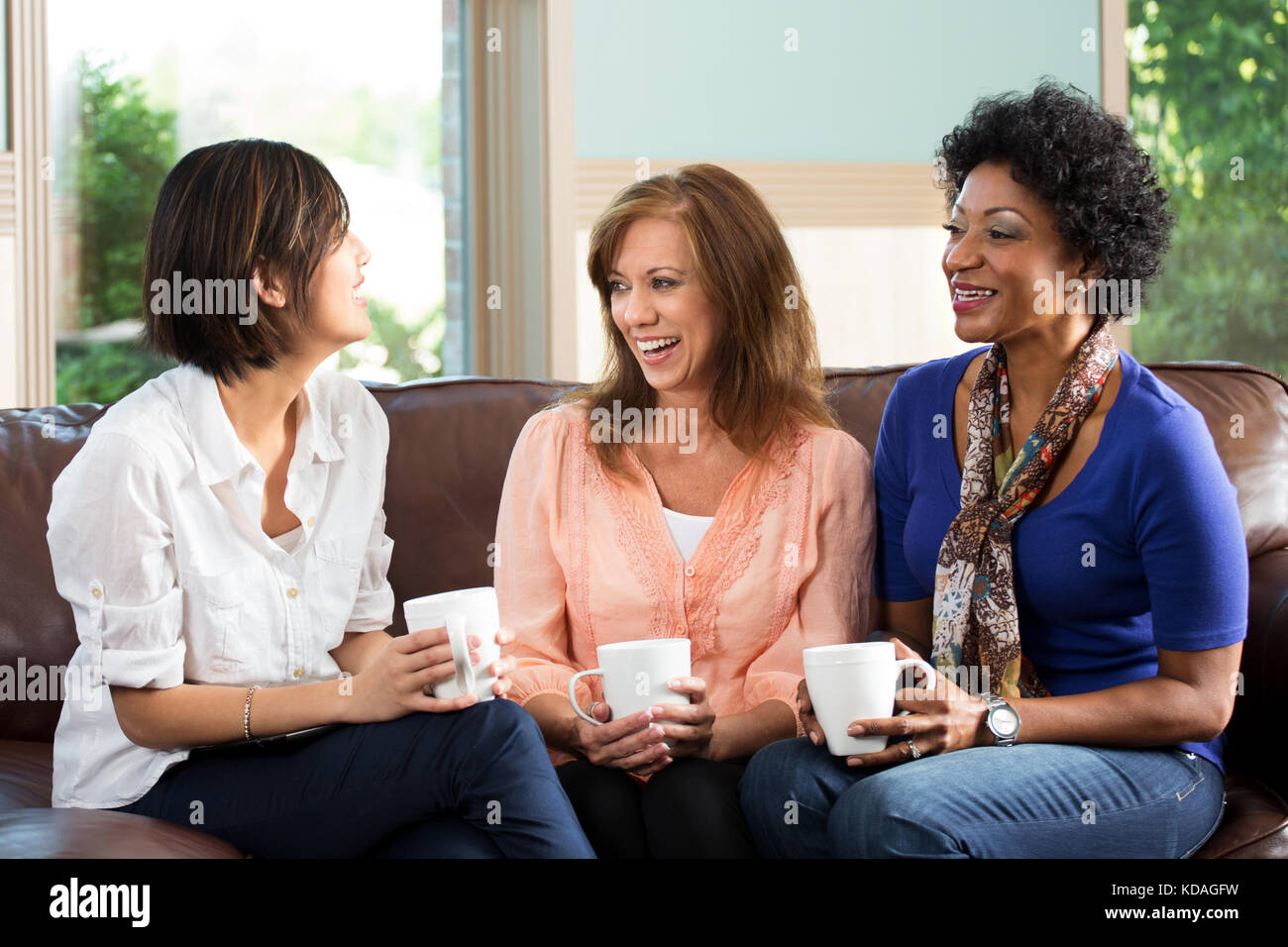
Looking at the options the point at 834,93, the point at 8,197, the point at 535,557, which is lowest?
the point at 535,557

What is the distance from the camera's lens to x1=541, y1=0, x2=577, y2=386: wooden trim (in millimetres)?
3092

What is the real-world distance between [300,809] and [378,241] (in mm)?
2322

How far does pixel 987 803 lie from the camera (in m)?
1.41

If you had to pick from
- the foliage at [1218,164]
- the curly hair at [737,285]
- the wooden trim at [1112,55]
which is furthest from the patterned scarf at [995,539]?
the foliage at [1218,164]

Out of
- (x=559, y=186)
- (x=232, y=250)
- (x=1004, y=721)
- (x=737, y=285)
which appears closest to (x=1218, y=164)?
(x=559, y=186)

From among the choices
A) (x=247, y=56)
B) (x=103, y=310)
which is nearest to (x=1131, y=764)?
(x=103, y=310)

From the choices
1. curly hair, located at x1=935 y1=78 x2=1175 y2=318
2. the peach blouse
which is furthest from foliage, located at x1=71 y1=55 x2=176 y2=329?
curly hair, located at x1=935 y1=78 x2=1175 y2=318

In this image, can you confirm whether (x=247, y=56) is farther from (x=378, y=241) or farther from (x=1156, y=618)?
(x=1156, y=618)

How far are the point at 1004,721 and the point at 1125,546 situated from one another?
281mm

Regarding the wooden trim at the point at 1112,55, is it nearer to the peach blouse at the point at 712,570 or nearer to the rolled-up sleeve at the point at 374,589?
the peach blouse at the point at 712,570

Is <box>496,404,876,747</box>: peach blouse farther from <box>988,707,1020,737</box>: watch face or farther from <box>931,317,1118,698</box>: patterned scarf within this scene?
<box>988,707,1020,737</box>: watch face

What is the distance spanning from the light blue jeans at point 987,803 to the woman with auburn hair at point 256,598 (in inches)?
10.4

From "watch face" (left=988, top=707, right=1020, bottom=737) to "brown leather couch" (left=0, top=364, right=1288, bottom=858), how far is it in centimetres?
36

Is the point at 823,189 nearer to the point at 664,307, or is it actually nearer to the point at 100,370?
the point at 664,307
